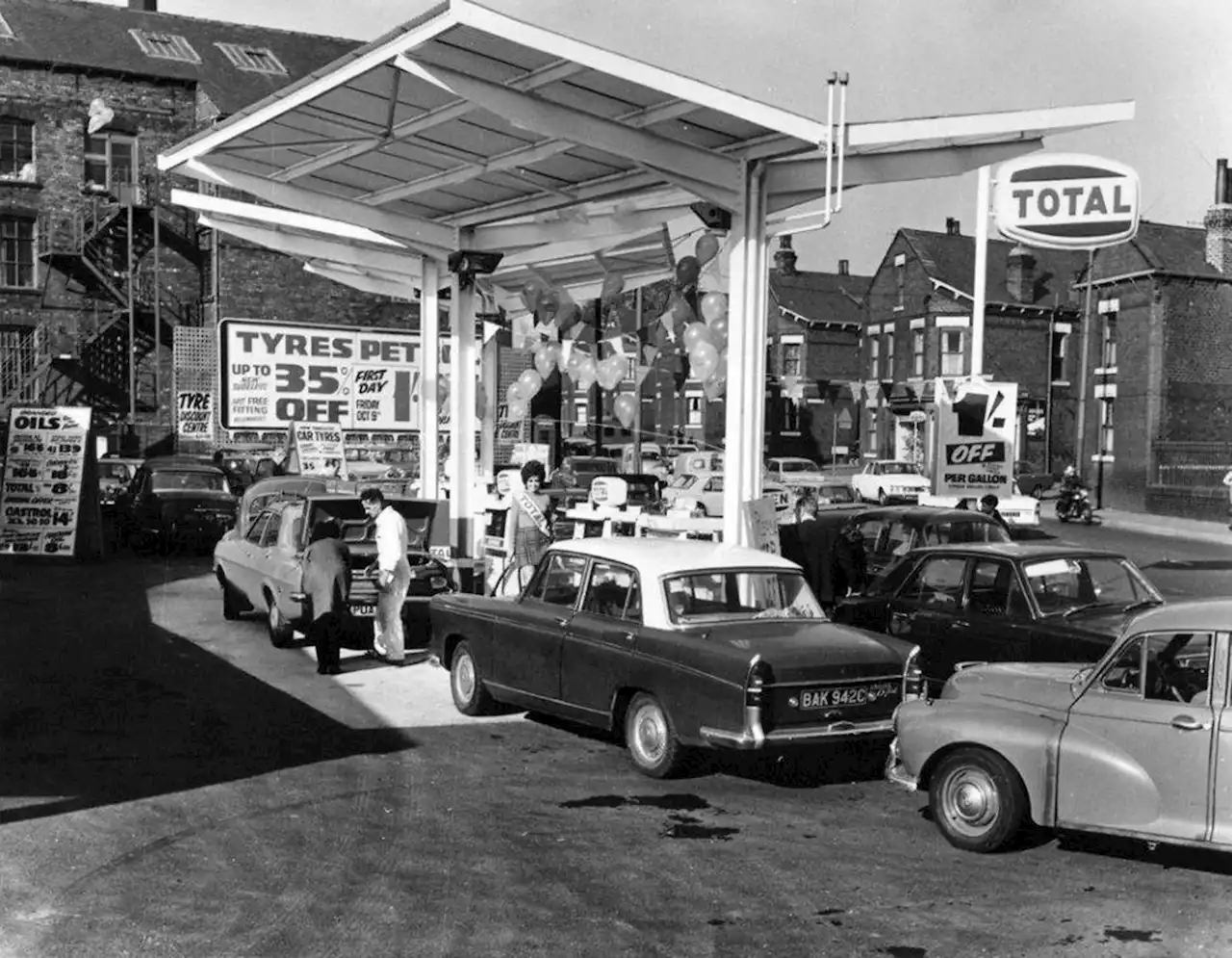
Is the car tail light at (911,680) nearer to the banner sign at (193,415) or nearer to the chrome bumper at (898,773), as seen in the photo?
the chrome bumper at (898,773)

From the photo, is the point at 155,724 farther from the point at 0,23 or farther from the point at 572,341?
the point at 0,23

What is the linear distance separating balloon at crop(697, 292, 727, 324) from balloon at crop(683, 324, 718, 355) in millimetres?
175

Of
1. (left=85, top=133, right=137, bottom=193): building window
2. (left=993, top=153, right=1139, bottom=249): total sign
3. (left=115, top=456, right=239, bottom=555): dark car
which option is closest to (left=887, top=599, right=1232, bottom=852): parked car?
(left=993, top=153, right=1139, bottom=249): total sign

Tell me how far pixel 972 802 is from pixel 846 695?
1.39 meters

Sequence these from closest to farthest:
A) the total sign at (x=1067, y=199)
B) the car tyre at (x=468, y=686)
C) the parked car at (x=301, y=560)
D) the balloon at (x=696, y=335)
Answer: the car tyre at (x=468, y=686) → the parked car at (x=301, y=560) → the balloon at (x=696, y=335) → the total sign at (x=1067, y=199)

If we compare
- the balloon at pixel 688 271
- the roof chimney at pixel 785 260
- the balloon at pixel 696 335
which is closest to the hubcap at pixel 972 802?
the balloon at pixel 696 335

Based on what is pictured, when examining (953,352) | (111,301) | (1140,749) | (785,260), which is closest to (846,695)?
(1140,749)

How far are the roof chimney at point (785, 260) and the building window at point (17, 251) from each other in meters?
33.1

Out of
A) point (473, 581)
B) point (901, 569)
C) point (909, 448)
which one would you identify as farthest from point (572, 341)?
point (909, 448)

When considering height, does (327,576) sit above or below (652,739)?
above

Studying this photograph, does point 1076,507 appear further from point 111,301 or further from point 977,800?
point 977,800

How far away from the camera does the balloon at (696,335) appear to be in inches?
552

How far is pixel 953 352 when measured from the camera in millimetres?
55188

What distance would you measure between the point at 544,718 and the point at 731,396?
12.3ft
